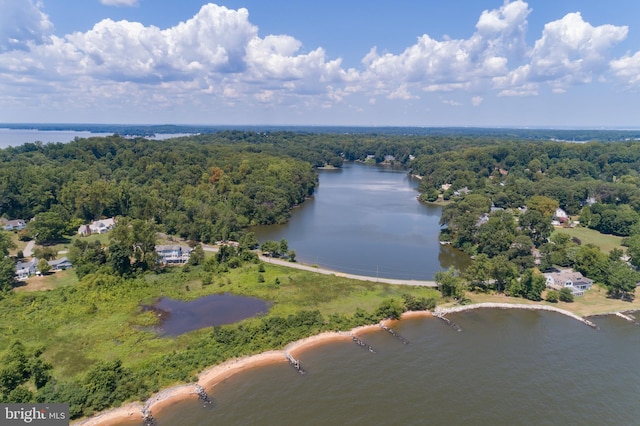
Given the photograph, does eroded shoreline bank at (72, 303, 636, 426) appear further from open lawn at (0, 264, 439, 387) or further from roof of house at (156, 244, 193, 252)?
roof of house at (156, 244, 193, 252)

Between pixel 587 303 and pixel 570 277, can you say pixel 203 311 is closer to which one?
pixel 587 303

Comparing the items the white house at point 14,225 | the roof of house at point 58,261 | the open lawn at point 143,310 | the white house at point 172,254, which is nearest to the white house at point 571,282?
the open lawn at point 143,310

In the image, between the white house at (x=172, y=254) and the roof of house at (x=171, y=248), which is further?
the roof of house at (x=171, y=248)

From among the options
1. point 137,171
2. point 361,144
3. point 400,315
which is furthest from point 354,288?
point 361,144

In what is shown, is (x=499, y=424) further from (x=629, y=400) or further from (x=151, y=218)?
(x=151, y=218)

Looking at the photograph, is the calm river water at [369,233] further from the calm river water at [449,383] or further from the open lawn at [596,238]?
the open lawn at [596,238]

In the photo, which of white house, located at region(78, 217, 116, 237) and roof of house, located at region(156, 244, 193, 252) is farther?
white house, located at region(78, 217, 116, 237)

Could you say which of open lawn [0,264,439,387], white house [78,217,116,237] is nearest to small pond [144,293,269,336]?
open lawn [0,264,439,387]

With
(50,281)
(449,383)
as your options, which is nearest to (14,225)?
(50,281)
